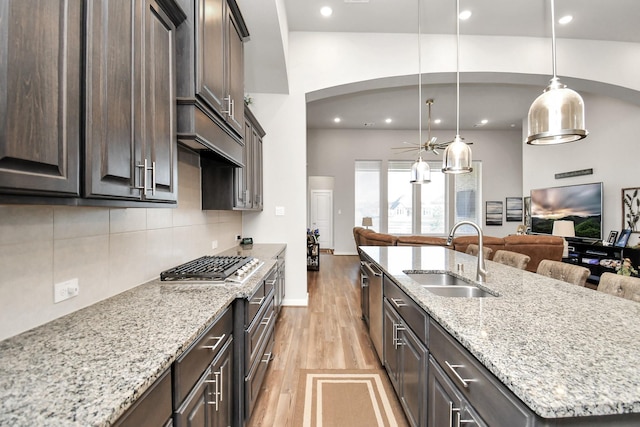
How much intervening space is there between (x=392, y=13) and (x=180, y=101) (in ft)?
10.9

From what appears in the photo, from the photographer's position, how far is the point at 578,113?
135 cm

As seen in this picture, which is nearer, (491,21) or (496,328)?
(496,328)

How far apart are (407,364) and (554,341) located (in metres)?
0.90

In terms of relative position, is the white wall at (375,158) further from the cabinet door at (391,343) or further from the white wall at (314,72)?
the cabinet door at (391,343)

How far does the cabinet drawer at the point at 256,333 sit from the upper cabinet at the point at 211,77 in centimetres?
108

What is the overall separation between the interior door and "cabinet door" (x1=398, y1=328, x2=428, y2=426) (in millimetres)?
7263

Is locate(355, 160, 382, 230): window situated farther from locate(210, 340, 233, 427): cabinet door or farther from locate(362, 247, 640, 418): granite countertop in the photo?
locate(210, 340, 233, 427): cabinet door

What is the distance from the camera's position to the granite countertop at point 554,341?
28.5 inches

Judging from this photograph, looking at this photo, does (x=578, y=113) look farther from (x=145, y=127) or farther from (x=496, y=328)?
(x=145, y=127)

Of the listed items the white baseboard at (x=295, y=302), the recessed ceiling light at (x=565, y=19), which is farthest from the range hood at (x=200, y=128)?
the recessed ceiling light at (x=565, y=19)

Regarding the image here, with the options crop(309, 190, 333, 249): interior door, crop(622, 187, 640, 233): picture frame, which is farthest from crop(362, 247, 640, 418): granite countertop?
crop(309, 190, 333, 249): interior door

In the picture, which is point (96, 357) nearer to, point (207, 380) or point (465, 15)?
point (207, 380)

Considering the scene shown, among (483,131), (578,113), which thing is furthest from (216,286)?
(483,131)

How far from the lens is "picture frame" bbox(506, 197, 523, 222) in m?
9.04
